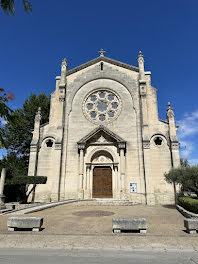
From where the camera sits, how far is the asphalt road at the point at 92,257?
164 inches

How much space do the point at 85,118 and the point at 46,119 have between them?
34.6ft

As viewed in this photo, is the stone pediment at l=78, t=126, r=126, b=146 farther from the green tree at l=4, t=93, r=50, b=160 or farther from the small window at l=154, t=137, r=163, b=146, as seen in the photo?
the green tree at l=4, t=93, r=50, b=160

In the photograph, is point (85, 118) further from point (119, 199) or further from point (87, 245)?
point (87, 245)

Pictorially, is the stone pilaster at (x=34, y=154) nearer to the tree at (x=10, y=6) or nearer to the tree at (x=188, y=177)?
the tree at (x=188, y=177)

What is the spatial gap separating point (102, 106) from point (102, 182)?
811 cm

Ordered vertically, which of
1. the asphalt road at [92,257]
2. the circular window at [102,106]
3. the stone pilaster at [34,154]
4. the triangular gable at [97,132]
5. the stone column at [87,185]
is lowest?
the asphalt road at [92,257]

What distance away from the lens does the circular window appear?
2058cm

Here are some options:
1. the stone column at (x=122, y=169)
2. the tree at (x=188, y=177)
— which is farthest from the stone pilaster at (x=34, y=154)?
the tree at (x=188, y=177)

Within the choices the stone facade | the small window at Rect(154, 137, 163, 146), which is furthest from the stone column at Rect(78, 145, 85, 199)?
the small window at Rect(154, 137, 163, 146)

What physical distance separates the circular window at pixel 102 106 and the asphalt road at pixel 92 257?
16.0 metres

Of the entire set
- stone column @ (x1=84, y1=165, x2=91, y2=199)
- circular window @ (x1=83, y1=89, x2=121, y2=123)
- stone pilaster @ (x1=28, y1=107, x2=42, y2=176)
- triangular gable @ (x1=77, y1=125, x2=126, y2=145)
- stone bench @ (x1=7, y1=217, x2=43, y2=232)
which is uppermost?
circular window @ (x1=83, y1=89, x2=121, y2=123)

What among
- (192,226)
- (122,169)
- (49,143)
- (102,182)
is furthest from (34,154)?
(192,226)

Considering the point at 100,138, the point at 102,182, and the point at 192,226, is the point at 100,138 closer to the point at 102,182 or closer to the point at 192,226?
the point at 102,182

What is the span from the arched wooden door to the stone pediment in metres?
2.58
